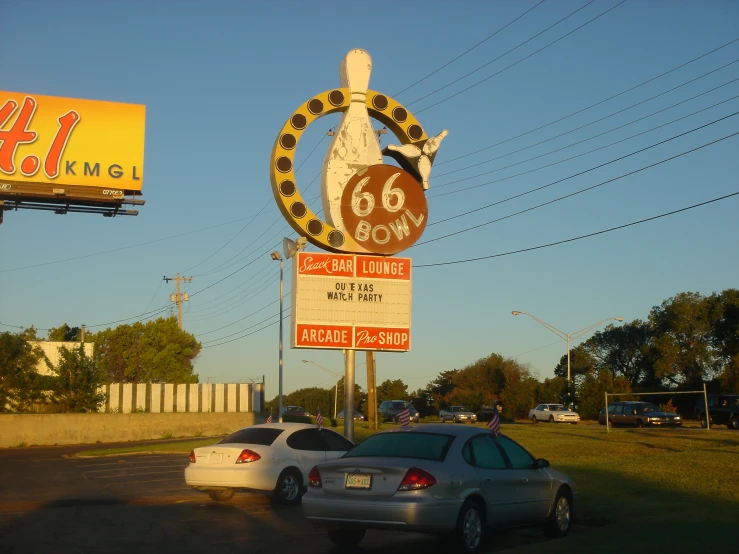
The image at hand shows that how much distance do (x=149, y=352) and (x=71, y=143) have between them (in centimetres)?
3958

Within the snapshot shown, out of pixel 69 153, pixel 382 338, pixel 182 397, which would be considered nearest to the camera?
pixel 382 338

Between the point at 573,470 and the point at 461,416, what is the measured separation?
37196mm

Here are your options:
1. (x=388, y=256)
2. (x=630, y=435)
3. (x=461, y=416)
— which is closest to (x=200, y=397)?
(x=461, y=416)

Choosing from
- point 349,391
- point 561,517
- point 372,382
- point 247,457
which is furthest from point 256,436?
point 372,382

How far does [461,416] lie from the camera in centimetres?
5584

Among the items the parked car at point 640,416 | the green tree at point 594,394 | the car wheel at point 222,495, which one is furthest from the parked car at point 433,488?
the green tree at point 594,394

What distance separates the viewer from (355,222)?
20.2m

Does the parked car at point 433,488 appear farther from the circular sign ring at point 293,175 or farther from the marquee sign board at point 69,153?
the marquee sign board at point 69,153

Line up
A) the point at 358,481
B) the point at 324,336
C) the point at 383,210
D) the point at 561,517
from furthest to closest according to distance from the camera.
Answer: the point at 383,210, the point at 324,336, the point at 561,517, the point at 358,481

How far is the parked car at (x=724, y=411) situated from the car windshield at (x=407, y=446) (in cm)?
3295

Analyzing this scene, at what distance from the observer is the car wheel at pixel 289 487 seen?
599 inches

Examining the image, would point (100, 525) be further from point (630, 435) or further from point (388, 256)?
point (630, 435)

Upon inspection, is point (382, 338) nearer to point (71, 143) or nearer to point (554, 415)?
point (71, 143)

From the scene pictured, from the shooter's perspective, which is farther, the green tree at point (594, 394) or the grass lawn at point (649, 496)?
the green tree at point (594, 394)
